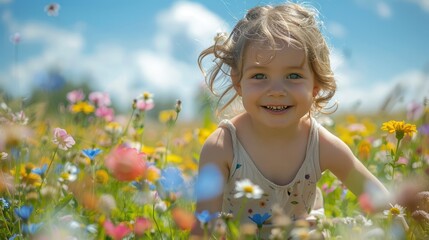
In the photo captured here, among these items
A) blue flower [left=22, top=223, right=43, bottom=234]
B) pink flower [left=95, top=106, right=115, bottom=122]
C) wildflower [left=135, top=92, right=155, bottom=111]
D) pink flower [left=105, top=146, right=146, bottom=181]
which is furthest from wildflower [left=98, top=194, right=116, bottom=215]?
pink flower [left=95, top=106, right=115, bottom=122]

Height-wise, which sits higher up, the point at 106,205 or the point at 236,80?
the point at 236,80

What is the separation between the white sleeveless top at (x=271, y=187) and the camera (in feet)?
7.45

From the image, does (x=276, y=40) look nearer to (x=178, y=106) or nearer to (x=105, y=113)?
(x=178, y=106)

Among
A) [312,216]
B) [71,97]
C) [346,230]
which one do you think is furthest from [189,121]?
[346,230]

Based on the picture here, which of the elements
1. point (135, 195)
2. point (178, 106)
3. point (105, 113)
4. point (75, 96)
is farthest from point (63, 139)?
point (75, 96)

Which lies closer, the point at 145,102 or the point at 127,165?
the point at 127,165

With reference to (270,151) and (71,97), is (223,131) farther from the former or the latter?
(71,97)

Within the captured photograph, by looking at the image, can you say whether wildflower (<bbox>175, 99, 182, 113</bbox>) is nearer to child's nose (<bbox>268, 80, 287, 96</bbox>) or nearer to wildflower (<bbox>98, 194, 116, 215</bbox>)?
child's nose (<bbox>268, 80, 287, 96</bbox>)

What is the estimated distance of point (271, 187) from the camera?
2.26 m

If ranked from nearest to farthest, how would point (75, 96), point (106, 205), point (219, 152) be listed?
1. point (106, 205)
2. point (219, 152)
3. point (75, 96)

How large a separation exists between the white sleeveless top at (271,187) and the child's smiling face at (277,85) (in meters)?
0.18

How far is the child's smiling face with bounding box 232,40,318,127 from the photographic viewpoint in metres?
2.12

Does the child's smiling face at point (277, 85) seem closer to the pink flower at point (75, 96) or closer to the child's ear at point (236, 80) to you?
the child's ear at point (236, 80)

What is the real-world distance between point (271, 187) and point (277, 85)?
1.28 ft
